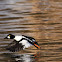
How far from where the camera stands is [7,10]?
534 inches

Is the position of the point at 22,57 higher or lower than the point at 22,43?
lower

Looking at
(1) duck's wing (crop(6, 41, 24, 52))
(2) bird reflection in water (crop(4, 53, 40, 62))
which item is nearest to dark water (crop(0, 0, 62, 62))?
(2) bird reflection in water (crop(4, 53, 40, 62))

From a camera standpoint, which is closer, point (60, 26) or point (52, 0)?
point (60, 26)

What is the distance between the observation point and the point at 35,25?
1134 cm

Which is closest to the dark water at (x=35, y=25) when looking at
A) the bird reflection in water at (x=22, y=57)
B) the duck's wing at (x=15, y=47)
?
the bird reflection in water at (x=22, y=57)

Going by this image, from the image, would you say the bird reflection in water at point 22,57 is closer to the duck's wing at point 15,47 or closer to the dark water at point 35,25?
the dark water at point 35,25

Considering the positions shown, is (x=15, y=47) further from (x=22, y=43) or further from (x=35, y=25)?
(x=35, y=25)

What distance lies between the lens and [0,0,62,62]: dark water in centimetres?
832

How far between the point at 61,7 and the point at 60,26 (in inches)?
110

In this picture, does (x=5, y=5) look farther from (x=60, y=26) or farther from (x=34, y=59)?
(x=34, y=59)

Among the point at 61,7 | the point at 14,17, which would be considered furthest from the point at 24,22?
the point at 61,7

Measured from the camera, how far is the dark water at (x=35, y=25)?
27.3 ft

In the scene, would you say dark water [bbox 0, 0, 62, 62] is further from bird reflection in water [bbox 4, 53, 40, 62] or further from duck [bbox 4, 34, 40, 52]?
duck [bbox 4, 34, 40, 52]

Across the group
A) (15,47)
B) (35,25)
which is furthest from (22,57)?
(35,25)
